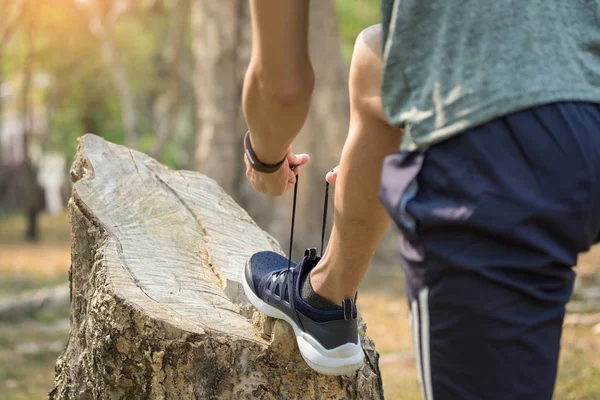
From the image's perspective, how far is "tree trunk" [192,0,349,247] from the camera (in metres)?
9.12

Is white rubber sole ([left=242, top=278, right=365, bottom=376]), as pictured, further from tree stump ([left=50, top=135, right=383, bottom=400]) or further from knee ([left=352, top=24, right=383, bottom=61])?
knee ([left=352, top=24, right=383, bottom=61])

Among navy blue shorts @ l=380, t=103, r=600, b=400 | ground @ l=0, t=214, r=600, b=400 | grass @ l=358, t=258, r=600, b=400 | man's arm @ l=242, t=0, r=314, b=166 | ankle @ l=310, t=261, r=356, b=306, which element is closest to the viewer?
navy blue shorts @ l=380, t=103, r=600, b=400

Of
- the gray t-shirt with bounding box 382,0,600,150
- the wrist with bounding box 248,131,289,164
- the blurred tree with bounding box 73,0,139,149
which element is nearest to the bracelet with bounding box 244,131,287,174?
the wrist with bounding box 248,131,289,164

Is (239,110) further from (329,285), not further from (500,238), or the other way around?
(500,238)

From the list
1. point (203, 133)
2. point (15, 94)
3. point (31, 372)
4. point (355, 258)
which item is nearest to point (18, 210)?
point (15, 94)

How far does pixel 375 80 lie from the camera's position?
4.98ft

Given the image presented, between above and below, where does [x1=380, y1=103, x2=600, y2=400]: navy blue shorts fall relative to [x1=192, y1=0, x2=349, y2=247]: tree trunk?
above

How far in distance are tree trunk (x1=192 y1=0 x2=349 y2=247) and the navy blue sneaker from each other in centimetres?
685

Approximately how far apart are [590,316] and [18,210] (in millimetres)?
13876

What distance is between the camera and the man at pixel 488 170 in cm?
125

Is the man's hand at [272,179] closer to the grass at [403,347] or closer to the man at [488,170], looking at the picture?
the man at [488,170]

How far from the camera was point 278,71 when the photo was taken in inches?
54.9

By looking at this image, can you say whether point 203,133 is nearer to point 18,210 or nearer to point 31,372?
point 31,372

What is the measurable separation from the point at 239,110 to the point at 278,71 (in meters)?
7.94
